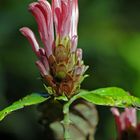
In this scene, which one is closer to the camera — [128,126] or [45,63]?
[128,126]

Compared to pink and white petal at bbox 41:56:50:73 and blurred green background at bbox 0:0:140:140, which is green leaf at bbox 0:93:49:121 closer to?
pink and white petal at bbox 41:56:50:73

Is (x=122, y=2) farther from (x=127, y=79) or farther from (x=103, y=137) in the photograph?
(x=103, y=137)

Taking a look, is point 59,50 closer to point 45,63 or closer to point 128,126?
point 45,63

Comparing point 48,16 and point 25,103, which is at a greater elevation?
point 48,16

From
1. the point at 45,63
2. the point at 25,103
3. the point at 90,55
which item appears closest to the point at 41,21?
the point at 45,63

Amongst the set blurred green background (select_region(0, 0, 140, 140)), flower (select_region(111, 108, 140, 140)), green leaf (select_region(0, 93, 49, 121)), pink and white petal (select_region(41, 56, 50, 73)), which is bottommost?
blurred green background (select_region(0, 0, 140, 140))

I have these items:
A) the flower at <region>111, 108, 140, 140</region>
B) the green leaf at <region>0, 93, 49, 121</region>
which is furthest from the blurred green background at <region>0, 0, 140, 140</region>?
the green leaf at <region>0, 93, 49, 121</region>

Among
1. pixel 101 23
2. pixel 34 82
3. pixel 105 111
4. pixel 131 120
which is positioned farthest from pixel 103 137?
pixel 131 120
